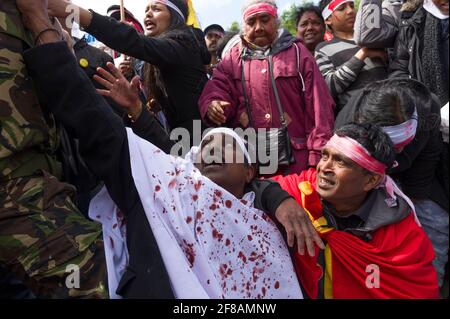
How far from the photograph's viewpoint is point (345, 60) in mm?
3482

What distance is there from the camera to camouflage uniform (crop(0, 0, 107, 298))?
5.29 feet

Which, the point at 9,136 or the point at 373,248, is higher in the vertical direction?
the point at 9,136

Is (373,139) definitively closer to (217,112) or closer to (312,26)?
(217,112)

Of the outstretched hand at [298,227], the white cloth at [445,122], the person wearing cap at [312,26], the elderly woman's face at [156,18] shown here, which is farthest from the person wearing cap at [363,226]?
the person wearing cap at [312,26]

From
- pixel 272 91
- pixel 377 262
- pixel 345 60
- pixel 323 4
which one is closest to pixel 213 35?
pixel 323 4

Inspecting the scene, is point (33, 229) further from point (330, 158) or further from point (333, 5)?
point (333, 5)

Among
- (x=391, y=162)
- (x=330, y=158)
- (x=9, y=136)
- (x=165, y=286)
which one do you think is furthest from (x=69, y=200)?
(x=391, y=162)

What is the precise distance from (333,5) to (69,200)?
277 centimetres

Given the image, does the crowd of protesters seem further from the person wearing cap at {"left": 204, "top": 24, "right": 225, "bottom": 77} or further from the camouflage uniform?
the person wearing cap at {"left": 204, "top": 24, "right": 225, "bottom": 77}

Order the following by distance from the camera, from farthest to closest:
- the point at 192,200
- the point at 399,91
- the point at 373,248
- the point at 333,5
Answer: the point at 333,5 → the point at 399,91 → the point at 373,248 → the point at 192,200

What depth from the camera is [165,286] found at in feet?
5.72

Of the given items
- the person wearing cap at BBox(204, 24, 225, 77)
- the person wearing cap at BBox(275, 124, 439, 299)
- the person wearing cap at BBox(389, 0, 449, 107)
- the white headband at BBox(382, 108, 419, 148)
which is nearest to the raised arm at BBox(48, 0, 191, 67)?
the person wearing cap at BBox(275, 124, 439, 299)

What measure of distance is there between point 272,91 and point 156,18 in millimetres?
999

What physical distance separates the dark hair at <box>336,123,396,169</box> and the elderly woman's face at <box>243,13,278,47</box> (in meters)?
0.92
